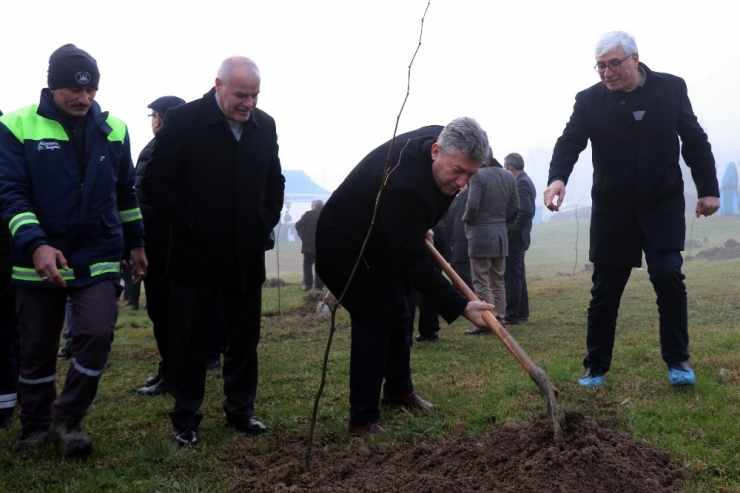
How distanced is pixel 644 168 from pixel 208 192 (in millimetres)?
2723

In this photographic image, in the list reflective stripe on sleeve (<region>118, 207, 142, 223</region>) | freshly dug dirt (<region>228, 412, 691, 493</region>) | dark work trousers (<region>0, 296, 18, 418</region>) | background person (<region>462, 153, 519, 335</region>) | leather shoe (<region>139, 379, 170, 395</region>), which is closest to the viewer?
freshly dug dirt (<region>228, 412, 691, 493</region>)

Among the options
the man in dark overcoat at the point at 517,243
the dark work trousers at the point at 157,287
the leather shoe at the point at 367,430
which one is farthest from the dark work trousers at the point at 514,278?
the leather shoe at the point at 367,430

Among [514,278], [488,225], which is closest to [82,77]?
[488,225]

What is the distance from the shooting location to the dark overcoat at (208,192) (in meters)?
4.19

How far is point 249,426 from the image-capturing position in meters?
4.50

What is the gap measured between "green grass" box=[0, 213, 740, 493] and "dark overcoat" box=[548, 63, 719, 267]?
3.20 ft

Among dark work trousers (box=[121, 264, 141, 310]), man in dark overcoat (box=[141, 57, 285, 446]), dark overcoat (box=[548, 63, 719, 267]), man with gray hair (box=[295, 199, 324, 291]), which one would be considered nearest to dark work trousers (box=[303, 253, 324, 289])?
man with gray hair (box=[295, 199, 324, 291])

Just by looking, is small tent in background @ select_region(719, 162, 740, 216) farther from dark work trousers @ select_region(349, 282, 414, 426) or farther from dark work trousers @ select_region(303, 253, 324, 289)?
dark work trousers @ select_region(349, 282, 414, 426)

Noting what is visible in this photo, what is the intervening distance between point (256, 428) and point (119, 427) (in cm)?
91

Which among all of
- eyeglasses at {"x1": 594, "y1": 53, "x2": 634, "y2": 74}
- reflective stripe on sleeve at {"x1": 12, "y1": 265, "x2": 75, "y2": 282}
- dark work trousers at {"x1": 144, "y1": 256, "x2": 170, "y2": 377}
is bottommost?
dark work trousers at {"x1": 144, "y1": 256, "x2": 170, "y2": 377}

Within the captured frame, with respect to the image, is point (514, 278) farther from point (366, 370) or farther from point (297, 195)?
point (297, 195)

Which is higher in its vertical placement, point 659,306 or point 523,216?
point 523,216

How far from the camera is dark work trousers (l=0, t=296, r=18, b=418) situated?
4699 millimetres

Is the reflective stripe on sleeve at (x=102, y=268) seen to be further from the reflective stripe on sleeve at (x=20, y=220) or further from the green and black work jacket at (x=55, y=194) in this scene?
the reflective stripe on sleeve at (x=20, y=220)
